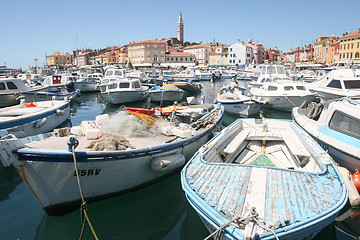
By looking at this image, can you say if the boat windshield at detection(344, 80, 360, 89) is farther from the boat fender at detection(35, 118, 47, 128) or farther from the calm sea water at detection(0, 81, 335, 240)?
the boat fender at detection(35, 118, 47, 128)

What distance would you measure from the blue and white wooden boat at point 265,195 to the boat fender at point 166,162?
3.60ft

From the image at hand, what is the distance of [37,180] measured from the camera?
5734mm

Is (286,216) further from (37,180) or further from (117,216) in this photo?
(37,180)

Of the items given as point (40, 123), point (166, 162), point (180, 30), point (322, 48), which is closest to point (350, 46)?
point (322, 48)

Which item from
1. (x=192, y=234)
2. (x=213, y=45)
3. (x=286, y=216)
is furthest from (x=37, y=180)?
(x=213, y=45)

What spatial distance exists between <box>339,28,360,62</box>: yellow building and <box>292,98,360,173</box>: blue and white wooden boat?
61.3m

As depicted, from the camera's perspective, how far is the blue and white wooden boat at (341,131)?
7.59 metres

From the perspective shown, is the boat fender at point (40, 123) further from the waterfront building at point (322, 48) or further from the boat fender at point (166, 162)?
the waterfront building at point (322, 48)

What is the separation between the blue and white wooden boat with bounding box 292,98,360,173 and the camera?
24.9 feet

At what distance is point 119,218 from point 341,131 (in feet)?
24.7

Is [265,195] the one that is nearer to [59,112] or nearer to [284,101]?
[59,112]

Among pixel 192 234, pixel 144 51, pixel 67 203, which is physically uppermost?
pixel 144 51

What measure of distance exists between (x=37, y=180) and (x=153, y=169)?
2851mm

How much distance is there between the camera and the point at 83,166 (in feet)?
19.6
